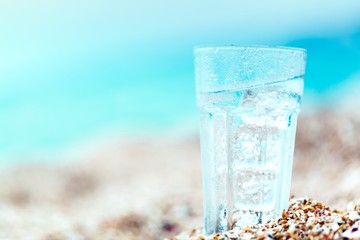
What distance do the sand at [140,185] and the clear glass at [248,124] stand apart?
1.15 meters

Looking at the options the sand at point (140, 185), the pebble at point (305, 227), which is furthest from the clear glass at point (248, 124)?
the sand at point (140, 185)

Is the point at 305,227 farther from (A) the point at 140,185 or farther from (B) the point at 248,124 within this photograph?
(A) the point at 140,185

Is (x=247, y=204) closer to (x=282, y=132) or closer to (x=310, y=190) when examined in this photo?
(x=282, y=132)

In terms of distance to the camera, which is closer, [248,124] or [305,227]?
[305,227]

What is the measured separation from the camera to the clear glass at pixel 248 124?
7.73ft

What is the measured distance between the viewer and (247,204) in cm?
245

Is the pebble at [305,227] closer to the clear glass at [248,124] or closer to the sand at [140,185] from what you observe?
the clear glass at [248,124]

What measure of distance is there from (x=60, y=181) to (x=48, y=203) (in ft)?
3.90

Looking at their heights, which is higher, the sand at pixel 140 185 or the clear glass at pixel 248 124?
the clear glass at pixel 248 124

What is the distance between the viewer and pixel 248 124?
7.95ft

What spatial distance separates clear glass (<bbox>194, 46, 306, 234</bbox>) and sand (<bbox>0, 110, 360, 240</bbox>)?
115cm

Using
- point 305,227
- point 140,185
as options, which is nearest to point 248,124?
point 305,227

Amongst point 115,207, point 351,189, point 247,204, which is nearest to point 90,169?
point 115,207

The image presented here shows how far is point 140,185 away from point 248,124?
181 inches
